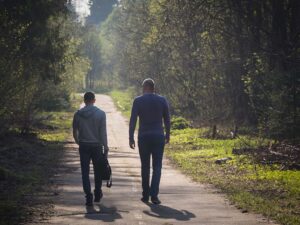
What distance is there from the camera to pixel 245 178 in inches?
656

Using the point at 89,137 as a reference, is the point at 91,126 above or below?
above

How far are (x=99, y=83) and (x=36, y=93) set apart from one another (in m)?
96.1

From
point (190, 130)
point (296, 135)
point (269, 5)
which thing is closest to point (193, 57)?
point (190, 130)

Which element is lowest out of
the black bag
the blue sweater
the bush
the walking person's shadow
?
the walking person's shadow

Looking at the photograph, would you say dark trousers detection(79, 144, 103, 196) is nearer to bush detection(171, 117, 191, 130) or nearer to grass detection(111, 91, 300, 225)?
grass detection(111, 91, 300, 225)

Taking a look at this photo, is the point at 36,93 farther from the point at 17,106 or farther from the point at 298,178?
the point at 298,178

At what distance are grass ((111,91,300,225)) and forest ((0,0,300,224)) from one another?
0.14m

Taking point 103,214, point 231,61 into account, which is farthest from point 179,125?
point 103,214

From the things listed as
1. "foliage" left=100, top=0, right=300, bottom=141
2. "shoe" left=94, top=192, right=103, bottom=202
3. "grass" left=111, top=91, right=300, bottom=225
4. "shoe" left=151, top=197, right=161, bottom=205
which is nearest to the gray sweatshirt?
"shoe" left=94, top=192, right=103, bottom=202

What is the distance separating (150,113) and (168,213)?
2232 millimetres

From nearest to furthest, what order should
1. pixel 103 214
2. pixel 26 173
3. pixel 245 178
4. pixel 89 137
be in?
pixel 103 214, pixel 89 137, pixel 245 178, pixel 26 173

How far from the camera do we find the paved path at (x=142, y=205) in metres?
10.5

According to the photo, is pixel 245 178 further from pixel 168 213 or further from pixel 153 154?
pixel 168 213

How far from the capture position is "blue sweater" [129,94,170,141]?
12570 mm
